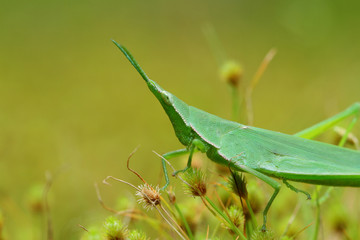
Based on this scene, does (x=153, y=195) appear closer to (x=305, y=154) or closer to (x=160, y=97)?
(x=160, y=97)

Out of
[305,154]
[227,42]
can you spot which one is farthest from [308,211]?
[227,42]

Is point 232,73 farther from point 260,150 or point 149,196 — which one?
point 149,196

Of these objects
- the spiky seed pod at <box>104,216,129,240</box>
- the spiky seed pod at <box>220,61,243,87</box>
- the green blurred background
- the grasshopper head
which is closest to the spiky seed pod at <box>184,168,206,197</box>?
the spiky seed pod at <box>104,216,129,240</box>

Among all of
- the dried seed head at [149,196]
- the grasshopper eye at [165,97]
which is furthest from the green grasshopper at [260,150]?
the dried seed head at [149,196]

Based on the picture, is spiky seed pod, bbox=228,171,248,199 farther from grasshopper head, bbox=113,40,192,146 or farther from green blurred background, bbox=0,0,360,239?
green blurred background, bbox=0,0,360,239

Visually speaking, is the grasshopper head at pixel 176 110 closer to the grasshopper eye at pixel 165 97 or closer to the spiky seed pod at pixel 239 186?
the grasshopper eye at pixel 165 97

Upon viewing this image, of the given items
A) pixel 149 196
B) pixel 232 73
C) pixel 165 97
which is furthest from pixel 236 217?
pixel 232 73
